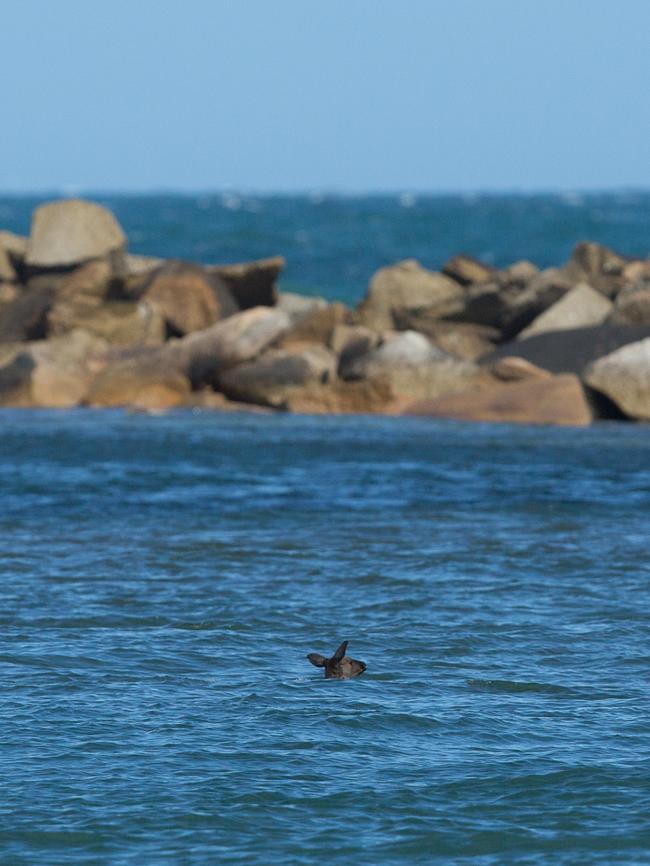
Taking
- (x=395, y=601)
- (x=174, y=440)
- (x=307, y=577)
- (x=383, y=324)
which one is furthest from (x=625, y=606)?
(x=383, y=324)

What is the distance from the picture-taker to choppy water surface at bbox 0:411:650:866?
646 cm

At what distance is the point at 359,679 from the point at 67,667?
1.60 m

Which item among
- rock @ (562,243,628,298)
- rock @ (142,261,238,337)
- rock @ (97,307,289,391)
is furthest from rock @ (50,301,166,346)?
rock @ (562,243,628,298)

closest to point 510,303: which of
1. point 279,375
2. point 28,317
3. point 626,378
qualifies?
point 279,375

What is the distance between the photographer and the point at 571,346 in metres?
24.5

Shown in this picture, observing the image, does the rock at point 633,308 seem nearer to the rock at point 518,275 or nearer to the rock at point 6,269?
the rock at point 518,275

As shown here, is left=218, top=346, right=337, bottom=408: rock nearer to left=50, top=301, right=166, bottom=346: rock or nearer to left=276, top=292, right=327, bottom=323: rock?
left=276, top=292, right=327, bottom=323: rock

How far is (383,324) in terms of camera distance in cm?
2859

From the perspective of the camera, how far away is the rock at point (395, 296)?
93.9 feet

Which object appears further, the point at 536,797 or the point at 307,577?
the point at 307,577

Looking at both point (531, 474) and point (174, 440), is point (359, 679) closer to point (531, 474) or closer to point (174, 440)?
point (531, 474)

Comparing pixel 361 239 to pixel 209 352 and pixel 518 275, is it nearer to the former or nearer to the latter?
pixel 518 275

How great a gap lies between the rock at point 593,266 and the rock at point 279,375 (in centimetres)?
675

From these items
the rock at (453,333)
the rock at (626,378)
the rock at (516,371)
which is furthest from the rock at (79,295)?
the rock at (626,378)
